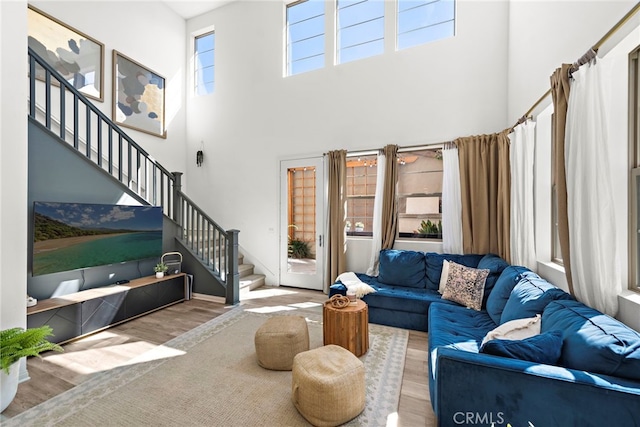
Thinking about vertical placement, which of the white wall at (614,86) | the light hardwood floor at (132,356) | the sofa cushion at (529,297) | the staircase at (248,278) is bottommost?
the light hardwood floor at (132,356)

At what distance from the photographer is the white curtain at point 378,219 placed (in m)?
4.32

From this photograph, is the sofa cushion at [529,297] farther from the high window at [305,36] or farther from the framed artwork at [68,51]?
the framed artwork at [68,51]

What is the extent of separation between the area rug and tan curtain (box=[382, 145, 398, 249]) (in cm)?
173

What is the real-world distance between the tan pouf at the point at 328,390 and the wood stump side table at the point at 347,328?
1.93ft

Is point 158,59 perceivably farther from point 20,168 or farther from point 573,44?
point 573,44

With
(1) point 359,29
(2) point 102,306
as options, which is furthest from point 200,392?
(1) point 359,29

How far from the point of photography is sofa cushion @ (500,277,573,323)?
1.98 m

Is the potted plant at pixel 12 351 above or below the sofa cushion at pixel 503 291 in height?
below

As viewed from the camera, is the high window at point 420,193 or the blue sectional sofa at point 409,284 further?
the high window at point 420,193

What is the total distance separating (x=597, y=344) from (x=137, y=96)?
6.68m

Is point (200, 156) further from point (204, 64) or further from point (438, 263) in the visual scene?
point (438, 263)

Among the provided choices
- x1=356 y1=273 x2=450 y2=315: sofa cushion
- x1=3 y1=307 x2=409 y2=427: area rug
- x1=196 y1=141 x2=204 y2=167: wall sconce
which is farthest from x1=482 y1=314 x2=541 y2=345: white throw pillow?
x1=196 y1=141 x2=204 y2=167: wall sconce

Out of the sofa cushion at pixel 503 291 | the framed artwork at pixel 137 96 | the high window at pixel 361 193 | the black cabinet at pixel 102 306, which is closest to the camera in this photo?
the sofa cushion at pixel 503 291

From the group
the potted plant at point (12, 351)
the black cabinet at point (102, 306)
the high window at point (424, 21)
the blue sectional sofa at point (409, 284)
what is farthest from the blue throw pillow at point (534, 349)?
the high window at point (424, 21)
